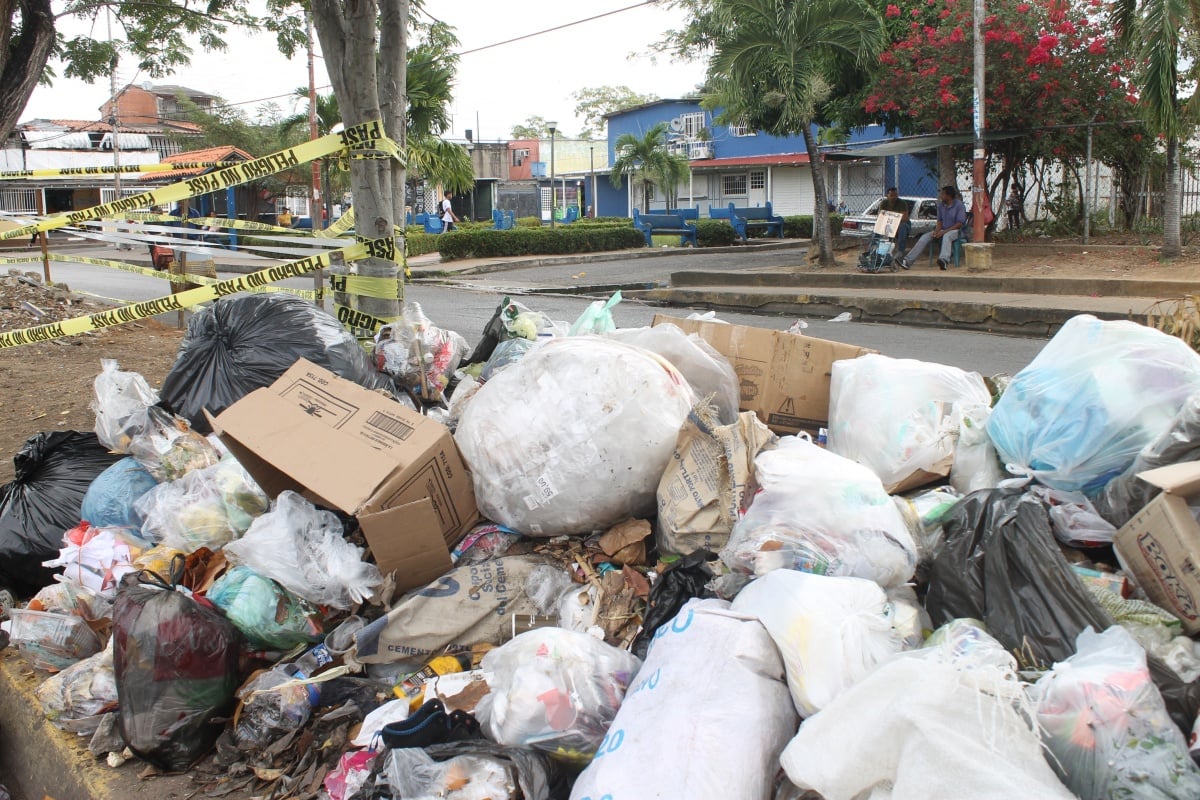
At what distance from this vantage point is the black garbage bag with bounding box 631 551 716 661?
232cm

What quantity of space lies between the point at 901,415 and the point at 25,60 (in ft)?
25.1

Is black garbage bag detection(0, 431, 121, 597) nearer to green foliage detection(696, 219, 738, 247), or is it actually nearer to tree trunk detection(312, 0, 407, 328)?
tree trunk detection(312, 0, 407, 328)

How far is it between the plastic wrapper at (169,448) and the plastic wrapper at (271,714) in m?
1.18

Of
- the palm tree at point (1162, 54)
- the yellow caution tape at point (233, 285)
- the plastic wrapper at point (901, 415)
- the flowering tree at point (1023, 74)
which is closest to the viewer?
the plastic wrapper at point (901, 415)

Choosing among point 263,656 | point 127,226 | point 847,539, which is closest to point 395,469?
point 263,656

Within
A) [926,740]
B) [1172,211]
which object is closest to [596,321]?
[926,740]

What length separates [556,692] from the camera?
2.02m

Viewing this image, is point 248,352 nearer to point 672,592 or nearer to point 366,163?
point 366,163

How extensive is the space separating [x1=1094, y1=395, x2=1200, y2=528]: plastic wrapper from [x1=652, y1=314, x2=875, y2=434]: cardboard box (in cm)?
112

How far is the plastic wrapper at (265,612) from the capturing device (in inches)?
104

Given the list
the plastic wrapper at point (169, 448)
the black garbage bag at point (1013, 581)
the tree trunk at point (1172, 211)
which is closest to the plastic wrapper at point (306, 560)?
the plastic wrapper at point (169, 448)

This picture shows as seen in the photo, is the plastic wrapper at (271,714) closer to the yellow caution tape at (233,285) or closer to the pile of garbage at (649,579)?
the pile of garbage at (649,579)

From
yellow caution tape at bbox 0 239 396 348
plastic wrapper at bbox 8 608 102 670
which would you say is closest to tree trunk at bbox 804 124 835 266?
yellow caution tape at bbox 0 239 396 348

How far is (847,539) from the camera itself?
7.30 ft
